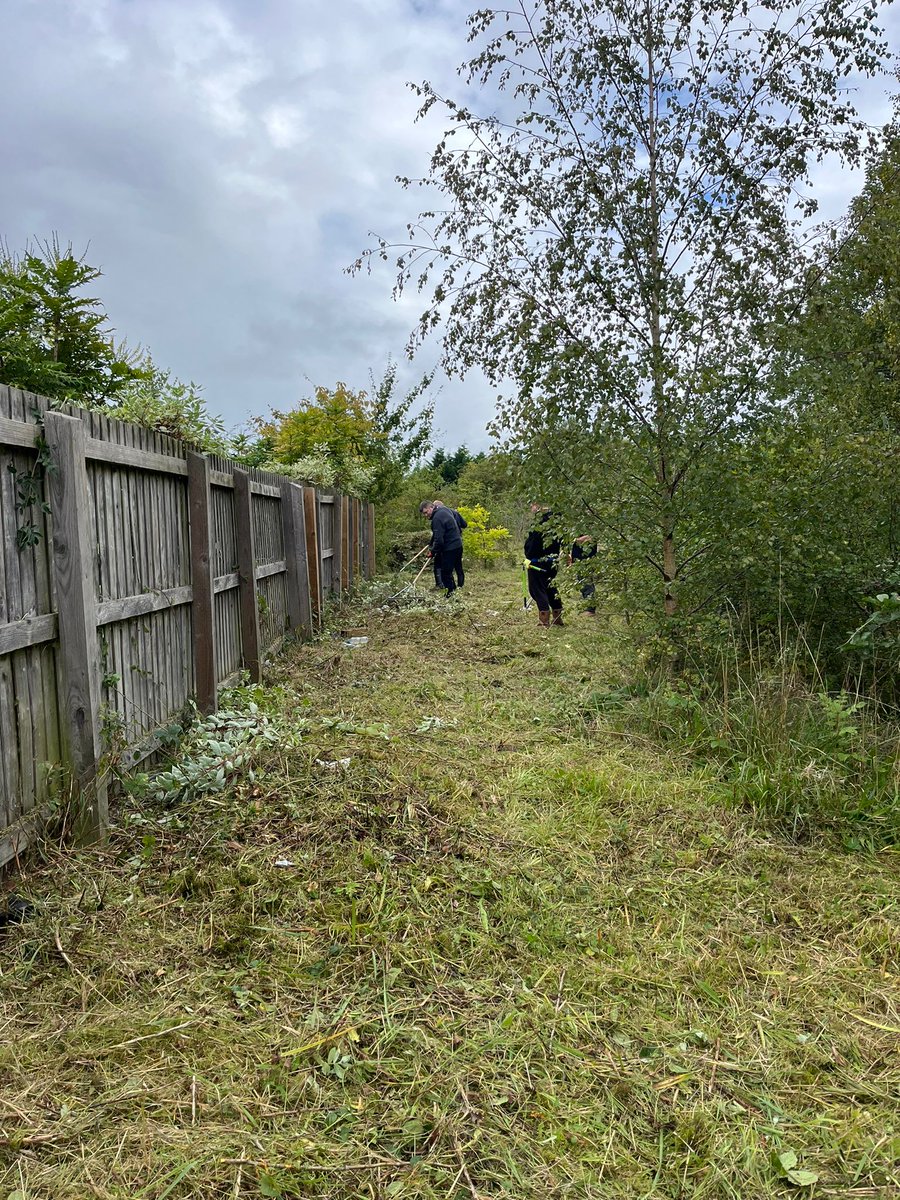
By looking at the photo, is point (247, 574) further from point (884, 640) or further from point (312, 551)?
point (884, 640)

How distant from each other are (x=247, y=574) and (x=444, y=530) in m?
6.72

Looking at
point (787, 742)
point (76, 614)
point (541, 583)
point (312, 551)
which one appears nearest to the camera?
point (76, 614)

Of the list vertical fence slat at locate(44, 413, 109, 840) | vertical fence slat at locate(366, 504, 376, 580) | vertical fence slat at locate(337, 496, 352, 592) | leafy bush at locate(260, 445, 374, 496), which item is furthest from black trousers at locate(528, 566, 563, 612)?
vertical fence slat at locate(44, 413, 109, 840)

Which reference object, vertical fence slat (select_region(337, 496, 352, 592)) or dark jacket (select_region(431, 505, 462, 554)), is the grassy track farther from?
dark jacket (select_region(431, 505, 462, 554))

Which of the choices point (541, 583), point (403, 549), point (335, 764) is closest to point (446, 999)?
point (335, 764)

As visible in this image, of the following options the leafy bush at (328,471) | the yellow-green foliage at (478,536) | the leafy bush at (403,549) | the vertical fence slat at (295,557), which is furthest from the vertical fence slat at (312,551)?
the yellow-green foliage at (478,536)

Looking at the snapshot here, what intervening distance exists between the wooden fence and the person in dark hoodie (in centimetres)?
666

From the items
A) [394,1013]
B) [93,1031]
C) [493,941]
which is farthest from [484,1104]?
[93,1031]

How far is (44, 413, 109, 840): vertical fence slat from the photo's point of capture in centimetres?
324

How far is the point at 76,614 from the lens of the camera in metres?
3.31

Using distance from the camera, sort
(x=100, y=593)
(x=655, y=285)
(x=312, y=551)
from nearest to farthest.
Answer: (x=100, y=593) < (x=655, y=285) < (x=312, y=551)

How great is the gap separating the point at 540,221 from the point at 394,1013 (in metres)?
5.92

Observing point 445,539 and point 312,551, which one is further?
point 445,539

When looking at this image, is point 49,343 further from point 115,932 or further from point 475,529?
point 115,932
